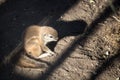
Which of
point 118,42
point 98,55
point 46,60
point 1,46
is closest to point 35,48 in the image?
point 46,60

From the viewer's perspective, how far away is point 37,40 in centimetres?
496

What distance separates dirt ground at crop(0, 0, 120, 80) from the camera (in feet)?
15.7

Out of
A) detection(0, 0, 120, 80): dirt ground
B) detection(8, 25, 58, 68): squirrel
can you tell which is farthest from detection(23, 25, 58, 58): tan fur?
detection(0, 0, 120, 80): dirt ground

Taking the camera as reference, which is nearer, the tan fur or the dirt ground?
the dirt ground

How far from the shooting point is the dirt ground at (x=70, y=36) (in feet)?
15.7

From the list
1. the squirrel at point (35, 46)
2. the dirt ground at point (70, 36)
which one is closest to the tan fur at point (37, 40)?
the squirrel at point (35, 46)

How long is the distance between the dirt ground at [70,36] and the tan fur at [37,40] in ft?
0.53

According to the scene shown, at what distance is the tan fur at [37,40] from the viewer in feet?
16.1

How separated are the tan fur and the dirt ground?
16cm

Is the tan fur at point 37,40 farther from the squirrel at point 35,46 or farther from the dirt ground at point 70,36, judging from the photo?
the dirt ground at point 70,36

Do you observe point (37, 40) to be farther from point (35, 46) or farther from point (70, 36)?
point (70, 36)

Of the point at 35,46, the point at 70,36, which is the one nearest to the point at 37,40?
the point at 35,46

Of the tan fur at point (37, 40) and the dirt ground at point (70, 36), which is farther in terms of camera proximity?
the tan fur at point (37, 40)

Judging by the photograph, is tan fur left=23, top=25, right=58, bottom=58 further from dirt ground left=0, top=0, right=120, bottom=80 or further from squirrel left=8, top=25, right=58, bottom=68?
dirt ground left=0, top=0, right=120, bottom=80
